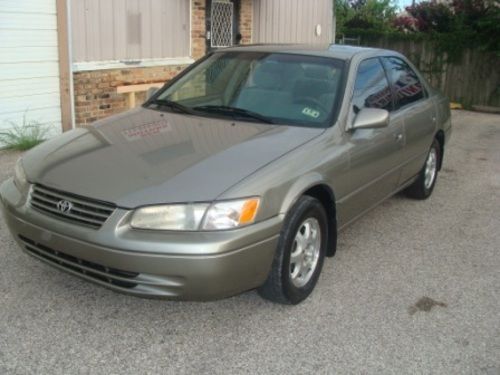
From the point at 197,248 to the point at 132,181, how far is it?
561 millimetres

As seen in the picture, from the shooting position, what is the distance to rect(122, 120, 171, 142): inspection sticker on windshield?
3857 mm

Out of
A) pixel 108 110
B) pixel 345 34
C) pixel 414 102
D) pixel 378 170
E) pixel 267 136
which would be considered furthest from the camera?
pixel 345 34

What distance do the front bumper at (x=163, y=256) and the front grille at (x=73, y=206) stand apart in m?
0.04

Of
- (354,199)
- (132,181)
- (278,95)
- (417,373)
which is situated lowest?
(417,373)

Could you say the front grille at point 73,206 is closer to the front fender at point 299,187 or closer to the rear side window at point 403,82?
the front fender at point 299,187

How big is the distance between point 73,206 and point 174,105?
154 centimetres

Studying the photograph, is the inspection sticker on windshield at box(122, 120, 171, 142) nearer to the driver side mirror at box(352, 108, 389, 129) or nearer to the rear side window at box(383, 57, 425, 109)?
the driver side mirror at box(352, 108, 389, 129)

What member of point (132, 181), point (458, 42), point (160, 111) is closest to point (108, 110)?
point (160, 111)

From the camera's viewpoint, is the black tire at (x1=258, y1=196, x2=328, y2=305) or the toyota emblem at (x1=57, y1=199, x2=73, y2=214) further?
the black tire at (x1=258, y1=196, x2=328, y2=305)

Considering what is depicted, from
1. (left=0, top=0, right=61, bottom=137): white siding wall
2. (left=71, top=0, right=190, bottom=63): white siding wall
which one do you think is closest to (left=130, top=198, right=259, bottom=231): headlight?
(left=0, top=0, right=61, bottom=137): white siding wall

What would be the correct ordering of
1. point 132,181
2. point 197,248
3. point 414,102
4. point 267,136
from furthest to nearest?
point 414,102 → point 267,136 → point 132,181 → point 197,248

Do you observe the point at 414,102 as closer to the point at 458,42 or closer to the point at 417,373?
the point at 417,373

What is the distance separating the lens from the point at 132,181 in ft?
10.5

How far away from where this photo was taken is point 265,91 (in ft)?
14.2
